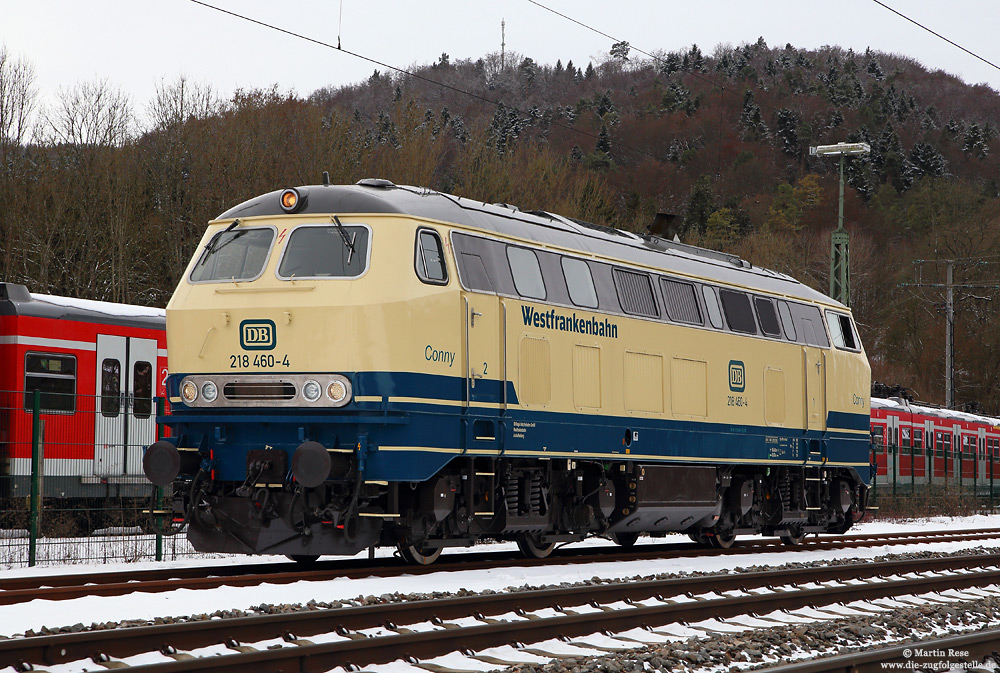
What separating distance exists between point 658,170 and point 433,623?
319ft

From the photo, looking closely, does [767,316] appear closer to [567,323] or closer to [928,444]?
[567,323]

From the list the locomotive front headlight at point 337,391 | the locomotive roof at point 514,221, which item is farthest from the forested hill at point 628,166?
the locomotive front headlight at point 337,391

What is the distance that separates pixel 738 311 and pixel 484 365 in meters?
6.27

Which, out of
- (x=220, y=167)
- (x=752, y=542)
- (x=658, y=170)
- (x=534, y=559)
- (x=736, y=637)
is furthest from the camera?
(x=658, y=170)

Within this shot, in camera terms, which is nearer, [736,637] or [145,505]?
[736,637]

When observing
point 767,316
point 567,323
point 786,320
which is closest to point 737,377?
point 767,316

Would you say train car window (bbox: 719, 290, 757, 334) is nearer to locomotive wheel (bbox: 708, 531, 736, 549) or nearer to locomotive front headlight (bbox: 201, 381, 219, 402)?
locomotive wheel (bbox: 708, 531, 736, 549)

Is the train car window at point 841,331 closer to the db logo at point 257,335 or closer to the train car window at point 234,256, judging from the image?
the train car window at point 234,256

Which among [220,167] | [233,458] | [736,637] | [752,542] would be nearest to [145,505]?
[233,458]

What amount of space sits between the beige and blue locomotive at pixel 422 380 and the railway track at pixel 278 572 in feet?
1.11

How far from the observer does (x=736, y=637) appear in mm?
9195

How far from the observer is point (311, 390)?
39.2 feet

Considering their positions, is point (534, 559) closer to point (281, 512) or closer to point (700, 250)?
point (281, 512)

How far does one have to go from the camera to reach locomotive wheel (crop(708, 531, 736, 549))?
18.1 metres
